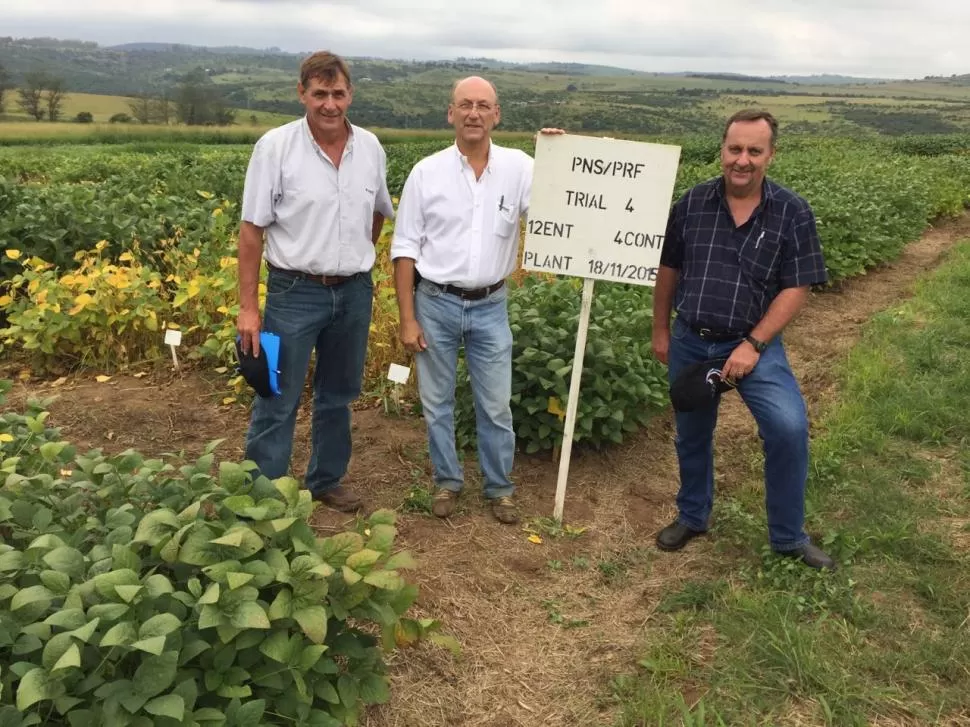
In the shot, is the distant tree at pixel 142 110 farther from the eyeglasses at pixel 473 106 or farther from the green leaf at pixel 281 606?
the green leaf at pixel 281 606

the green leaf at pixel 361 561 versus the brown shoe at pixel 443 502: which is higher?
the green leaf at pixel 361 561

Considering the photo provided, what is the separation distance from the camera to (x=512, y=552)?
144 inches

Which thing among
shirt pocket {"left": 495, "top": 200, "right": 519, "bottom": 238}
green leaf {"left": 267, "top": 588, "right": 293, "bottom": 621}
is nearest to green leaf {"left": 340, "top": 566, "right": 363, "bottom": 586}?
green leaf {"left": 267, "top": 588, "right": 293, "bottom": 621}

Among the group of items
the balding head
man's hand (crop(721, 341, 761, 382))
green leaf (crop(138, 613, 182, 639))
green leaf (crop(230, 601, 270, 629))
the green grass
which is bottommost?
the green grass

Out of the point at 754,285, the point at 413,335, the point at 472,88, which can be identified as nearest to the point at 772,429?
the point at 754,285

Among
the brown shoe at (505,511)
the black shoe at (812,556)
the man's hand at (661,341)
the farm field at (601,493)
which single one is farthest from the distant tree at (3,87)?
the black shoe at (812,556)

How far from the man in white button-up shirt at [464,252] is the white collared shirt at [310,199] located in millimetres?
210

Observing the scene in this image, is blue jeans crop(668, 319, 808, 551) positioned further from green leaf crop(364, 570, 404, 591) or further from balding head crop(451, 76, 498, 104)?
green leaf crop(364, 570, 404, 591)

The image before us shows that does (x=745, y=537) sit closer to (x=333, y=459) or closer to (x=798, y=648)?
(x=798, y=648)

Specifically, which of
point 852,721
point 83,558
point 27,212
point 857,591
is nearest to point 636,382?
point 857,591

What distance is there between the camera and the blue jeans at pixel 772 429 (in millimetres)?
3113

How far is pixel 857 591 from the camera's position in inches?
127

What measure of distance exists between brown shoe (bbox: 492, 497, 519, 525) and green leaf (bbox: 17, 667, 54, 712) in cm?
242

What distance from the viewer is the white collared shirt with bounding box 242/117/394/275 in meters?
3.18
